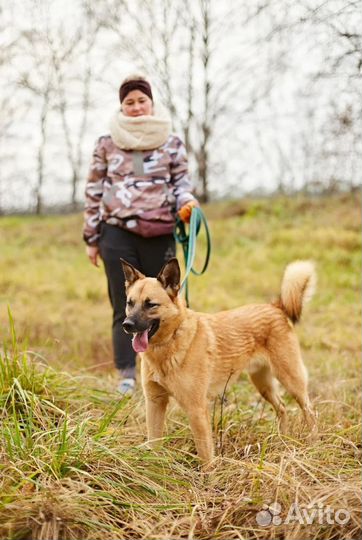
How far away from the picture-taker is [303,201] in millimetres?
14875

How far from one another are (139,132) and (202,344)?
5.87 ft

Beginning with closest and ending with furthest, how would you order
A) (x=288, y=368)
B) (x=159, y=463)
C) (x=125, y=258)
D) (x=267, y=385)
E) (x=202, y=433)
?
(x=159, y=463)
(x=202, y=433)
(x=288, y=368)
(x=267, y=385)
(x=125, y=258)

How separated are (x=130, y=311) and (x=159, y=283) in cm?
24

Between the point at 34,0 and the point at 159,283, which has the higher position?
the point at 34,0

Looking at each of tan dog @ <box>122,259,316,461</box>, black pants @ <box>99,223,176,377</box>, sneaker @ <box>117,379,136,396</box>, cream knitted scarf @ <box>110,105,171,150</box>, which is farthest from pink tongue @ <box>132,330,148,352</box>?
cream knitted scarf @ <box>110,105,171,150</box>

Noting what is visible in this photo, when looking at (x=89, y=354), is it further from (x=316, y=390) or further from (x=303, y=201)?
(x=303, y=201)

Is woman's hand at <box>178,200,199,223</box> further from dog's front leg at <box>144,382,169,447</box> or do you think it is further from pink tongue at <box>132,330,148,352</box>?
dog's front leg at <box>144,382,169,447</box>

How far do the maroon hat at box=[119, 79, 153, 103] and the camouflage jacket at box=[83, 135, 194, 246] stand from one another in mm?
372

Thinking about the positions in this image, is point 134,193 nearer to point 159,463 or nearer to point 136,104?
point 136,104

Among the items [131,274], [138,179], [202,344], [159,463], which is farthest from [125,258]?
[159,463]

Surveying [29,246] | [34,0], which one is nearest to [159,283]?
[34,0]

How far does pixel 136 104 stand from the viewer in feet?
13.7

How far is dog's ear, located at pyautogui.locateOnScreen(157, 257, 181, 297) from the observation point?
3059mm

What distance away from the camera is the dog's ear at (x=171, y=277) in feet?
10.0
